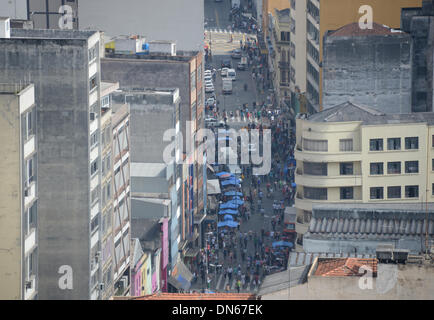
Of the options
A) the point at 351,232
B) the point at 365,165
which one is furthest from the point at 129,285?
the point at 365,165

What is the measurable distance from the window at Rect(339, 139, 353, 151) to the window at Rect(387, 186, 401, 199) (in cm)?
418

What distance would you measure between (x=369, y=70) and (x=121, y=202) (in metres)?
A: 35.7

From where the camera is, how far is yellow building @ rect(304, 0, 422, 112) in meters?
120

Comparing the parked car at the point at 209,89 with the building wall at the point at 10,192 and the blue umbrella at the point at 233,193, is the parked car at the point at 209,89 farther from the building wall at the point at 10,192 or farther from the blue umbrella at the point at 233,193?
the building wall at the point at 10,192

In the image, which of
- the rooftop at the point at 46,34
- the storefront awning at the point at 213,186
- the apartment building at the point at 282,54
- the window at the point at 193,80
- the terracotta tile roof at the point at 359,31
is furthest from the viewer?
the apartment building at the point at 282,54

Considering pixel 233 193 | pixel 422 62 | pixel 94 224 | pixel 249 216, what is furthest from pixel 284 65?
pixel 94 224

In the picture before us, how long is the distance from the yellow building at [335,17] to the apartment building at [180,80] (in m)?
12.2

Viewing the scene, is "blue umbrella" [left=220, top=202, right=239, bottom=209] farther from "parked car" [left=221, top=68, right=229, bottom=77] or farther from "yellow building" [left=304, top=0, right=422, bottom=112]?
"parked car" [left=221, top=68, right=229, bottom=77]

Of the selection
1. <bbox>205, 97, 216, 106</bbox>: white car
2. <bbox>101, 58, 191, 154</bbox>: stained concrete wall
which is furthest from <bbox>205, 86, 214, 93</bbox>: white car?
<bbox>101, 58, 191, 154</bbox>: stained concrete wall

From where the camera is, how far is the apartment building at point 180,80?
107 meters

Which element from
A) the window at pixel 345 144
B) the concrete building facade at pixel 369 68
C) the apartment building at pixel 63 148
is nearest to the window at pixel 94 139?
the apartment building at pixel 63 148

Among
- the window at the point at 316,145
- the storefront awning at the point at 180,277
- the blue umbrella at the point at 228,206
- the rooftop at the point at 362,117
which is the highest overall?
the rooftop at the point at 362,117

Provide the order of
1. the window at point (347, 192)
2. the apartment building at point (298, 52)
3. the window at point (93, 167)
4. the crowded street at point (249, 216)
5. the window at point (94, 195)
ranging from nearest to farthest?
the window at point (93, 167), the window at point (94, 195), the window at point (347, 192), the crowded street at point (249, 216), the apartment building at point (298, 52)

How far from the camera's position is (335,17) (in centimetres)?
12319
